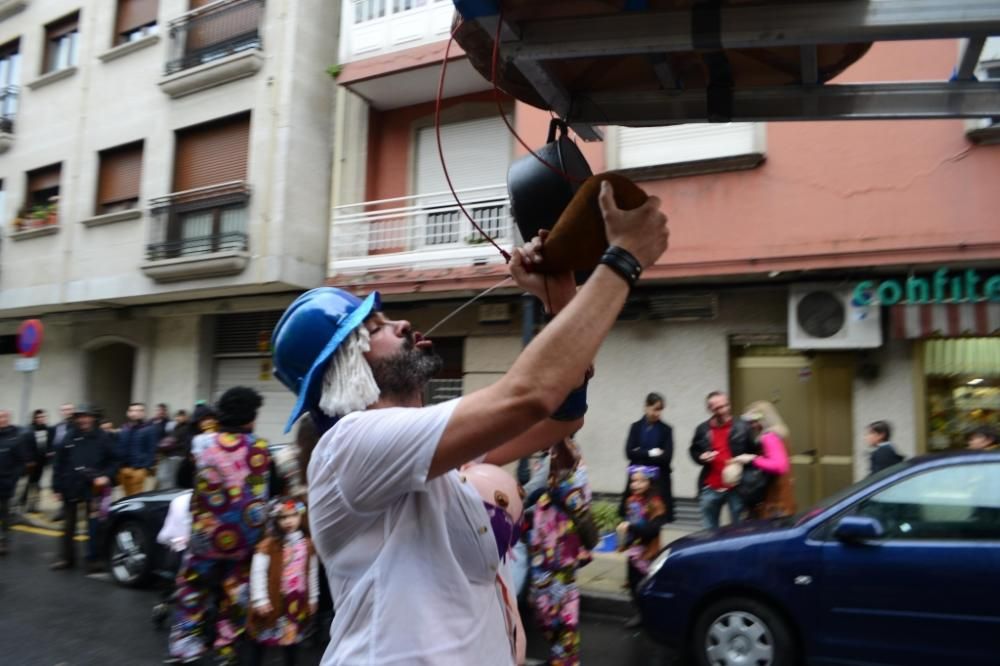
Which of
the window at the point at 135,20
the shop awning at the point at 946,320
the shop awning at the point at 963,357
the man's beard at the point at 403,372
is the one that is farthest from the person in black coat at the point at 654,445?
the window at the point at 135,20

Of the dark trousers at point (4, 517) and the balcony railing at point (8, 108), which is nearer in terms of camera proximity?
the dark trousers at point (4, 517)

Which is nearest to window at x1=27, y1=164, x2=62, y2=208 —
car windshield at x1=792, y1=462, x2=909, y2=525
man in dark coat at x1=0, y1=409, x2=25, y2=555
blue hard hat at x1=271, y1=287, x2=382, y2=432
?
man in dark coat at x1=0, y1=409, x2=25, y2=555

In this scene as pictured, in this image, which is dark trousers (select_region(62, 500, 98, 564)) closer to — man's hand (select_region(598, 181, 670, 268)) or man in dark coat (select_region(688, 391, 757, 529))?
man in dark coat (select_region(688, 391, 757, 529))

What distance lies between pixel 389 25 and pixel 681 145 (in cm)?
519

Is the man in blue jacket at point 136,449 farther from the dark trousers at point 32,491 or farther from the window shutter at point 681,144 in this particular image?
the window shutter at point 681,144

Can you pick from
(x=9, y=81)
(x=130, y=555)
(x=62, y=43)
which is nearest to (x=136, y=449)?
(x=130, y=555)

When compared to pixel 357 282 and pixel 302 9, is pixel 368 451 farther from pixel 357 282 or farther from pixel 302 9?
pixel 302 9

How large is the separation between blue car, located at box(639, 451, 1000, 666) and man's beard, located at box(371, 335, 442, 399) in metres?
3.73

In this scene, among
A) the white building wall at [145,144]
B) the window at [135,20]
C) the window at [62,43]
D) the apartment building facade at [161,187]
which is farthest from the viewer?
the window at [62,43]

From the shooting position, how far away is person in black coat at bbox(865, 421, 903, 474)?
677cm

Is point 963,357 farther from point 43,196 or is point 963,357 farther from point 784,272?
point 43,196

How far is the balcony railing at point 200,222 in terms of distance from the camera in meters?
12.4

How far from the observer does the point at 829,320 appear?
333 inches

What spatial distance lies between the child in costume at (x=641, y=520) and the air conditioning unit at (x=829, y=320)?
314 centimetres
